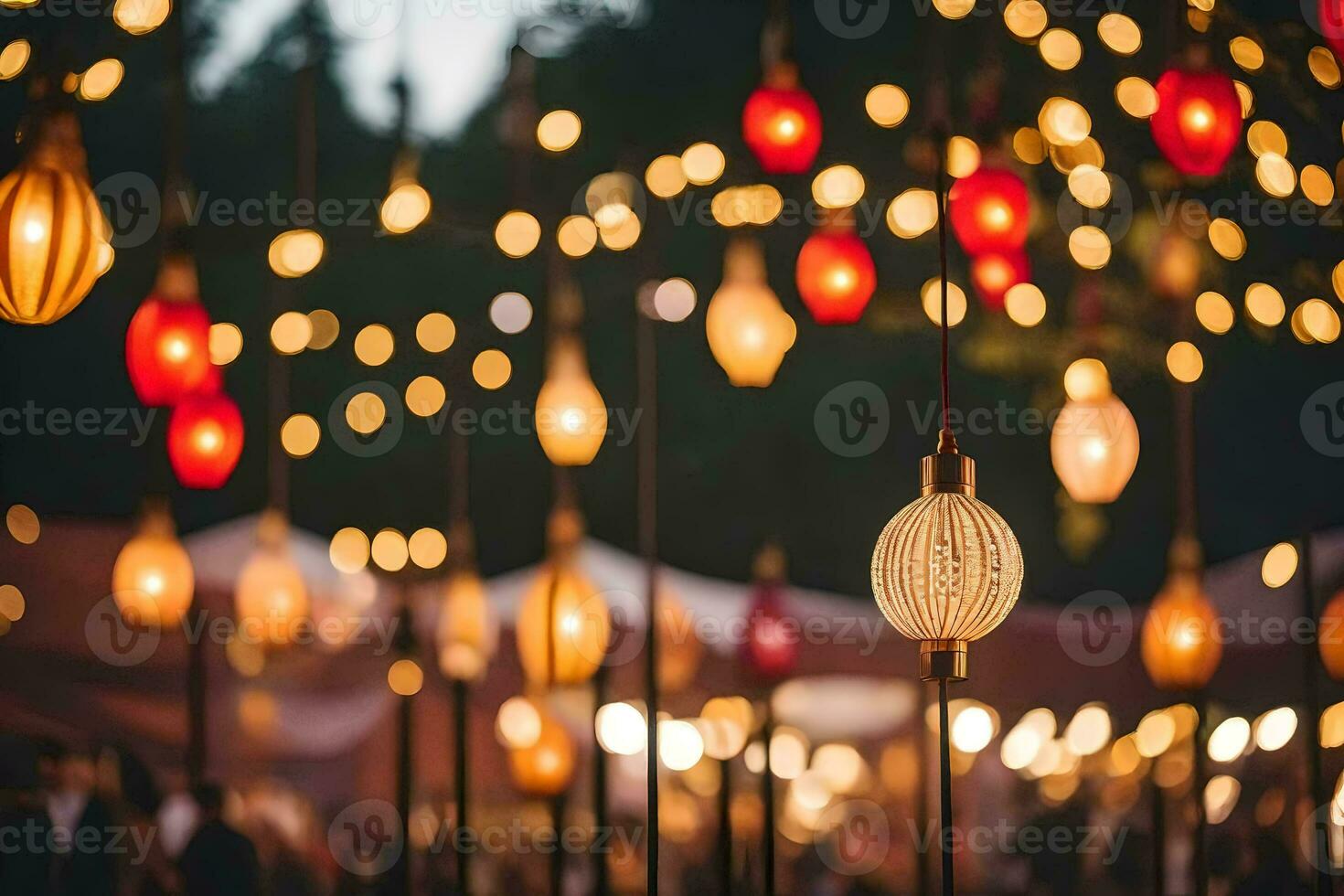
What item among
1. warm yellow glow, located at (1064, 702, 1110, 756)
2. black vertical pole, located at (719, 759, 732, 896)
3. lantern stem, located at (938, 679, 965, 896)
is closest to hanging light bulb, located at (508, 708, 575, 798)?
black vertical pole, located at (719, 759, 732, 896)

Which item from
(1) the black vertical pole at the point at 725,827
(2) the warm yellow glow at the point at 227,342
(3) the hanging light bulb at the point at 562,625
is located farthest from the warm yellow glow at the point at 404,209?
(1) the black vertical pole at the point at 725,827

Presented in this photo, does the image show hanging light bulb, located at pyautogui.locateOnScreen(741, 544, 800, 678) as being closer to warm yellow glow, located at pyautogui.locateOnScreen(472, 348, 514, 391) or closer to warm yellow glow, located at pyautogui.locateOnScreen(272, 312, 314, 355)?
warm yellow glow, located at pyautogui.locateOnScreen(472, 348, 514, 391)

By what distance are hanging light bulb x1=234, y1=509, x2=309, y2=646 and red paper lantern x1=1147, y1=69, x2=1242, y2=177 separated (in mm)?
2402

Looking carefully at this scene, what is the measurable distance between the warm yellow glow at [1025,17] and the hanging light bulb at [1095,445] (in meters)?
1.49

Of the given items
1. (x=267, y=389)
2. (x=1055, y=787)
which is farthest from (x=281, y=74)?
(x=1055, y=787)

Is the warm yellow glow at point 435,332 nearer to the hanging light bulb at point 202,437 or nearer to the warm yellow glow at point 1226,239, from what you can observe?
the hanging light bulb at point 202,437

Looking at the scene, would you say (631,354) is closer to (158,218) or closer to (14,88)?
(158,218)

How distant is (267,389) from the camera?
14.1ft

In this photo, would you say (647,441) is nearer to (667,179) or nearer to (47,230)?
(667,179)

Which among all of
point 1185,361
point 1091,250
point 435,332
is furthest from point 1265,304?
point 435,332

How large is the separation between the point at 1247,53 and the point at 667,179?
1.53m

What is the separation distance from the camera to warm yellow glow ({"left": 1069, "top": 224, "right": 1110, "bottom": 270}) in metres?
4.29

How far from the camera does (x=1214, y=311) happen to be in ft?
14.0

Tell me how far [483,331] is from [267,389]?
607mm
